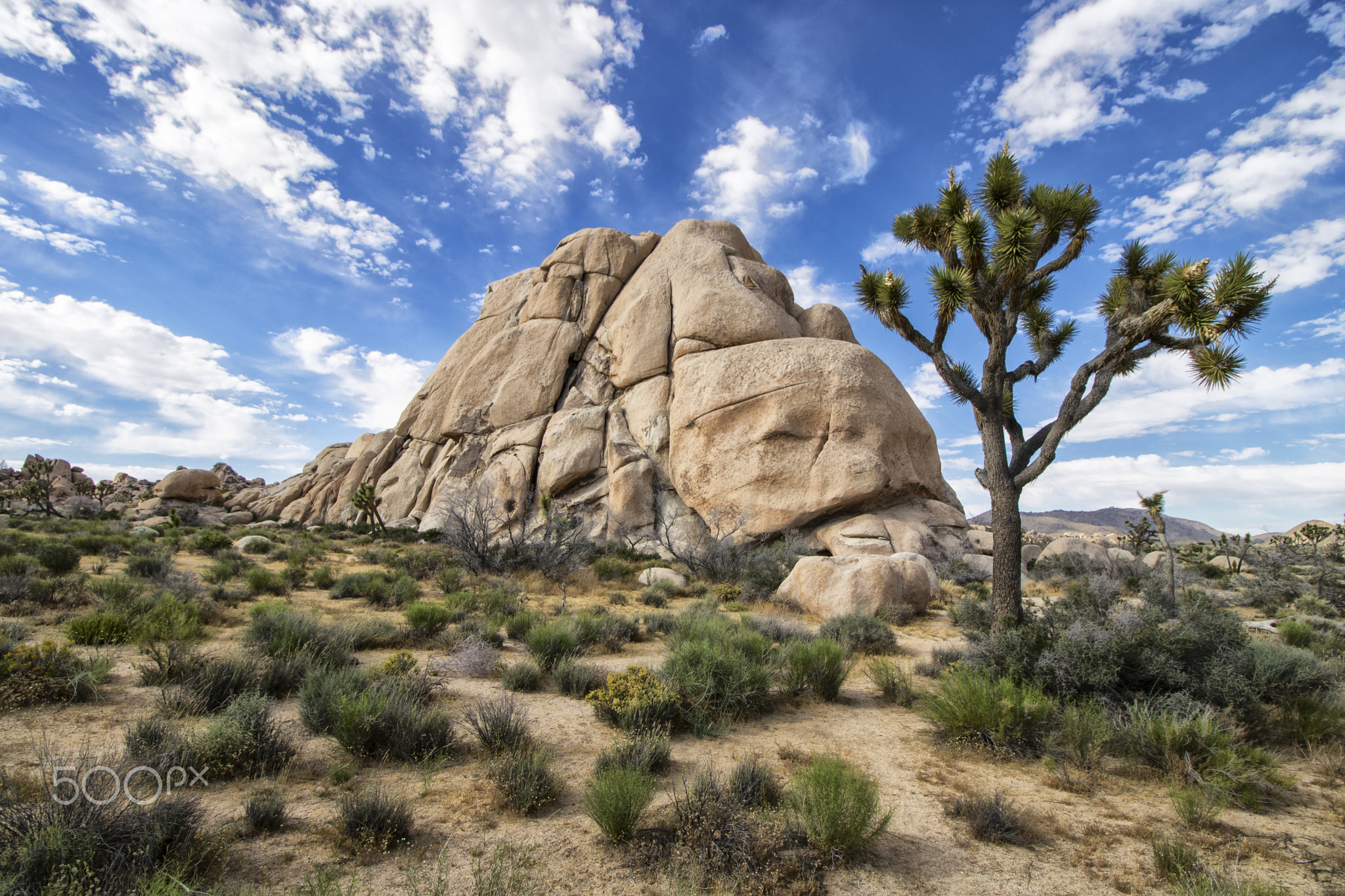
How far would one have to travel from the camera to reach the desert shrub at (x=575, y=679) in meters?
6.90

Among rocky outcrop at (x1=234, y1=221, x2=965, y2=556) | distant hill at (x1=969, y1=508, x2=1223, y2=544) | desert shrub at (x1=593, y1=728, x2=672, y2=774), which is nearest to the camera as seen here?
desert shrub at (x1=593, y1=728, x2=672, y2=774)

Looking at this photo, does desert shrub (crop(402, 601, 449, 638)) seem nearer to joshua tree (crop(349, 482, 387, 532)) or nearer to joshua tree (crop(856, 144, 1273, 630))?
joshua tree (crop(856, 144, 1273, 630))

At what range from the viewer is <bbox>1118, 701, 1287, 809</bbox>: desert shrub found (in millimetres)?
4703

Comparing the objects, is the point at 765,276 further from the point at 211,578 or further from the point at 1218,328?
the point at 211,578

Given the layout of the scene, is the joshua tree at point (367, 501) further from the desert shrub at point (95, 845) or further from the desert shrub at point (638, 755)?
the desert shrub at point (95, 845)

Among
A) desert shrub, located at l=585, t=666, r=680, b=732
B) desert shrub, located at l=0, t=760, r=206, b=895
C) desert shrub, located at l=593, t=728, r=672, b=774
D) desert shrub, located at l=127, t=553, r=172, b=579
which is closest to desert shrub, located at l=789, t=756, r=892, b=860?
desert shrub, located at l=593, t=728, r=672, b=774

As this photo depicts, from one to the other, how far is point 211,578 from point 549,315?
22056 mm

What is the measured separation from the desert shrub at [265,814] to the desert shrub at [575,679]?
11.1ft

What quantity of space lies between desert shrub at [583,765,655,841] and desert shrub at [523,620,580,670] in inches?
154

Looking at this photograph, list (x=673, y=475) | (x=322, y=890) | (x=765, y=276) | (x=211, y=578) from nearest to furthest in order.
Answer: (x=322, y=890)
(x=211, y=578)
(x=673, y=475)
(x=765, y=276)

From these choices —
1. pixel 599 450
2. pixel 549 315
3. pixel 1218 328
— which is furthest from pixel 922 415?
pixel 549 315

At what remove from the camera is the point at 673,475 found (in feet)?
80.6

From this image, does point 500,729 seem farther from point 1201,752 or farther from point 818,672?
point 1201,752

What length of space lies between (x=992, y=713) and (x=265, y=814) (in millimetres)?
6102
